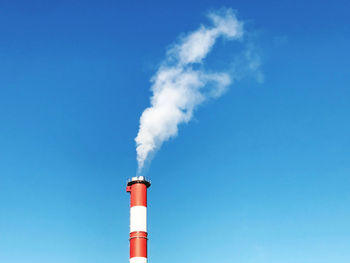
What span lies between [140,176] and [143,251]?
24.9ft

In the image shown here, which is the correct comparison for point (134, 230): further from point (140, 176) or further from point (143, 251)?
point (140, 176)

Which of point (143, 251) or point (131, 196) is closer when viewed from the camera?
point (143, 251)

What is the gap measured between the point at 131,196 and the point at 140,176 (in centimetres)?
223

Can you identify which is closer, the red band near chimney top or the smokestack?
the smokestack

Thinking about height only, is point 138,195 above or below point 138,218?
above

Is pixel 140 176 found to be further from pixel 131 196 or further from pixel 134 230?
pixel 134 230

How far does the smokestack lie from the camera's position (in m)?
40.5

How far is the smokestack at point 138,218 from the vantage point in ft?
133

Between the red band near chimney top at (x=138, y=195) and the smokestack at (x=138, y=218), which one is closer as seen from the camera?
the smokestack at (x=138, y=218)

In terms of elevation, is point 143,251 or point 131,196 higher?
point 131,196

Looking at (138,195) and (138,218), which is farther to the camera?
(138,195)

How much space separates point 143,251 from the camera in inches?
1601

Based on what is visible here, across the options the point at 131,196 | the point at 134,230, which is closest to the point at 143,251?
the point at 134,230

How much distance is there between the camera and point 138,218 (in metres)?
42.4
